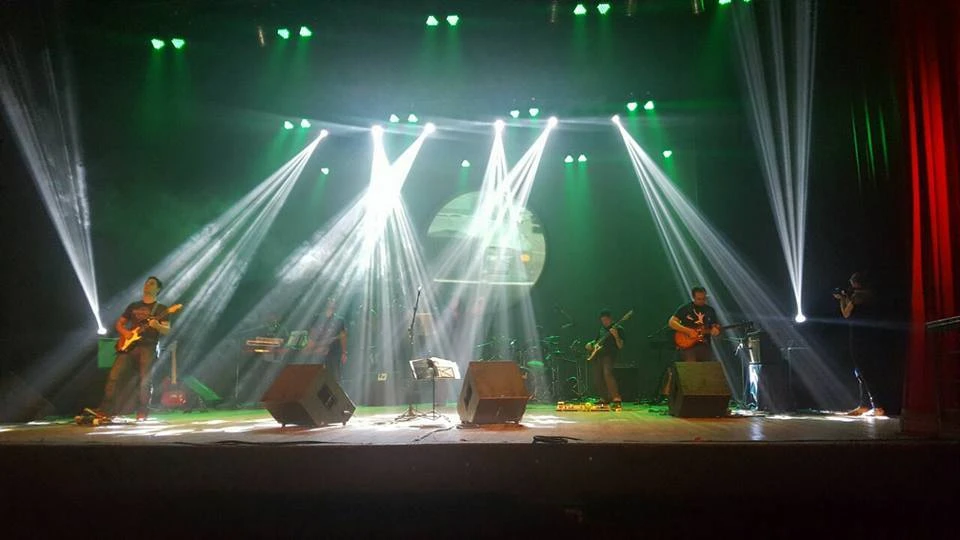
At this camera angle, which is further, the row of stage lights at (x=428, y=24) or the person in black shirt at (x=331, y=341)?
the person in black shirt at (x=331, y=341)

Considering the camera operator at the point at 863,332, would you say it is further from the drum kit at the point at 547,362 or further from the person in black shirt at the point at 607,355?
the drum kit at the point at 547,362

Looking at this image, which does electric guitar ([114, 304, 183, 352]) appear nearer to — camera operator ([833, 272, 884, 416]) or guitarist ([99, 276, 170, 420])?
guitarist ([99, 276, 170, 420])

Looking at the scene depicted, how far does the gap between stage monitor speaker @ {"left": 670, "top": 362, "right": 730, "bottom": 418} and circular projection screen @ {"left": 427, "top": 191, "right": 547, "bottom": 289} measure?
478cm

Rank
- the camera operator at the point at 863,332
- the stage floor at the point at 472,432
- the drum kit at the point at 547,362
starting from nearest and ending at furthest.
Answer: the stage floor at the point at 472,432
the camera operator at the point at 863,332
the drum kit at the point at 547,362

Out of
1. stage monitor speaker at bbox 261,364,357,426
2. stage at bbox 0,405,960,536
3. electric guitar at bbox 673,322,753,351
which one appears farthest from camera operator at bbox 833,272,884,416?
stage monitor speaker at bbox 261,364,357,426

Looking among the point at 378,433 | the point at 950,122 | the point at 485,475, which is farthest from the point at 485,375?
the point at 950,122

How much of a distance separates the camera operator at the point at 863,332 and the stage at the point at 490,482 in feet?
11.1

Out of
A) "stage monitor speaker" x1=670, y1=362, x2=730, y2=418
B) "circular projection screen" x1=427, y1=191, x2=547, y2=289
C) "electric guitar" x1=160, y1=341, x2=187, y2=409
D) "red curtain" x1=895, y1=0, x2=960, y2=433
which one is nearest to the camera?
"red curtain" x1=895, y1=0, x2=960, y2=433

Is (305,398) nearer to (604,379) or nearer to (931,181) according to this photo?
(604,379)

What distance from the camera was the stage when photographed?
143 inches

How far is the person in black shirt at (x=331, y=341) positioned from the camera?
822 centimetres

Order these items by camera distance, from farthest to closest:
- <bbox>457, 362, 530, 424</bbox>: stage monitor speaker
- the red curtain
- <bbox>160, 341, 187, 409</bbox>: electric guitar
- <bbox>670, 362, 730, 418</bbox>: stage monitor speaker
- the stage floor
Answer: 1. <bbox>160, 341, 187, 409</bbox>: electric guitar
2. <bbox>670, 362, 730, 418</bbox>: stage monitor speaker
3. <bbox>457, 362, 530, 424</bbox>: stage monitor speaker
4. the red curtain
5. the stage floor

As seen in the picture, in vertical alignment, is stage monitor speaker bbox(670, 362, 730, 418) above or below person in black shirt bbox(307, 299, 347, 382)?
below

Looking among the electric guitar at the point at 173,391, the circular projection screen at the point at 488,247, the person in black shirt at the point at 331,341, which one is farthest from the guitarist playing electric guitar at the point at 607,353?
the electric guitar at the point at 173,391
